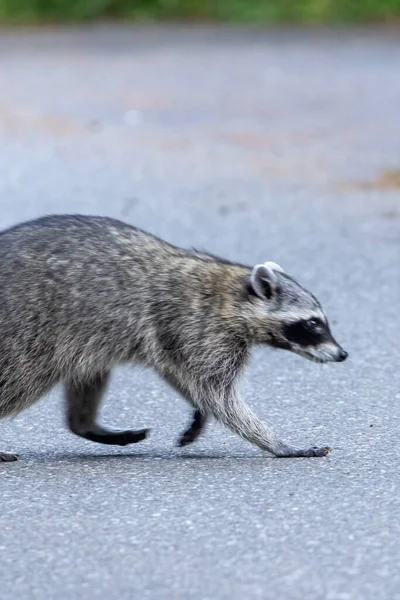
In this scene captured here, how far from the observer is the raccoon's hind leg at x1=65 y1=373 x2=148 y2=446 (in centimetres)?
586

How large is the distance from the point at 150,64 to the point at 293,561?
16933 mm

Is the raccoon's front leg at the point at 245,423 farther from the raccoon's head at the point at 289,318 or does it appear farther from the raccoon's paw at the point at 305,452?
the raccoon's head at the point at 289,318

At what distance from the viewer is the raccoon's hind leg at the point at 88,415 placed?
586 cm

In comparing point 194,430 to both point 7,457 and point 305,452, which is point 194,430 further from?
point 7,457

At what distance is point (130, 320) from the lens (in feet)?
18.7

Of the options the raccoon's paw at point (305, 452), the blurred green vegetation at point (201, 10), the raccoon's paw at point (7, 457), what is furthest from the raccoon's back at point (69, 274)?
the blurred green vegetation at point (201, 10)

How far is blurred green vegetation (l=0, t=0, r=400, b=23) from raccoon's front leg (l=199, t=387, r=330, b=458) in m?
20.7

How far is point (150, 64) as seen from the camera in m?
20.7

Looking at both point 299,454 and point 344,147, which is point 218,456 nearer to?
point 299,454

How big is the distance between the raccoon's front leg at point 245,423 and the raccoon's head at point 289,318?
0.31 m

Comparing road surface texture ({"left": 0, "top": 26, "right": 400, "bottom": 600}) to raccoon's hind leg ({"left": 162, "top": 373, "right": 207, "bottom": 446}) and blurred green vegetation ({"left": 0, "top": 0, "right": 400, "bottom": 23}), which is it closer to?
raccoon's hind leg ({"left": 162, "top": 373, "right": 207, "bottom": 446})

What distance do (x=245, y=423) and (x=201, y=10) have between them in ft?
73.8

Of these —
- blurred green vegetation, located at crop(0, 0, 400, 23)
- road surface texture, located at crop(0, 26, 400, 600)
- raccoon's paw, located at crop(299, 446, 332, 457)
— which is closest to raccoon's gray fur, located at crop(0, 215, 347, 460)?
raccoon's paw, located at crop(299, 446, 332, 457)

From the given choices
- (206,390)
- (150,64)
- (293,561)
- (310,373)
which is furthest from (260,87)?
(293,561)
